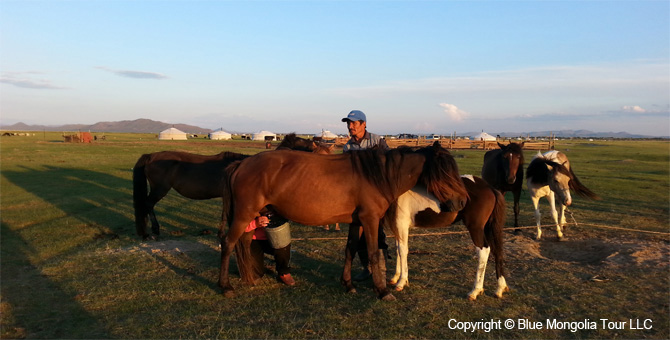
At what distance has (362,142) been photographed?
5992mm

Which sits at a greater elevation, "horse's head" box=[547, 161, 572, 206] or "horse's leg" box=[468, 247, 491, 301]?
"horse's head" box=[547, 161, 572, 206]

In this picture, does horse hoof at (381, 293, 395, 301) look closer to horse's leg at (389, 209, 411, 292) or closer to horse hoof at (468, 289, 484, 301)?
horse's leg at (389, 209, 411, 292)

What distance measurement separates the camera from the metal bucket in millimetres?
5488

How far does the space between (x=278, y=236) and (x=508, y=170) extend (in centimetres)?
556

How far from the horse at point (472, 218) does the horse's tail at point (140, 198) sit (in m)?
5.66

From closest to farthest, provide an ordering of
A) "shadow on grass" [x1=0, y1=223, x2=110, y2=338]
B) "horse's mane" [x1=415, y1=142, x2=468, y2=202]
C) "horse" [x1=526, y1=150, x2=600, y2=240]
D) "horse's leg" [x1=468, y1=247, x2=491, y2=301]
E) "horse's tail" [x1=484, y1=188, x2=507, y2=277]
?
"shadow on grass" [x1=0, y1=223, x2=110, y2=338]
"horse's mane" [x1=415, y1=142, x2=468, y2=202]
"horse's leg" [x1=468, y1=247, x2=491, y2=301]
"horse's tail" [x1=484, y1=188, x2=507, y2=277]
"horse" [x1=526, y1=150, x2=600, y2=240]

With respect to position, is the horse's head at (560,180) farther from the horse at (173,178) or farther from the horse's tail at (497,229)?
the horse at (173,178)

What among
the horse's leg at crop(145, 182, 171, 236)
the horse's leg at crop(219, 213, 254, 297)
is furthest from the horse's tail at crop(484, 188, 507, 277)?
the horse's leg at crop(145, 182, 171, 236)

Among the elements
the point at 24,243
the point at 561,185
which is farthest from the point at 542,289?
the point at 24,243

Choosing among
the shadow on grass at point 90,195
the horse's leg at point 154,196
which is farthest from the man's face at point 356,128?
the shadow on grass at point 90,195

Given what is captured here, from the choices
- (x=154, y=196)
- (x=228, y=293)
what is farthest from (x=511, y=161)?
(x=154, y=196)

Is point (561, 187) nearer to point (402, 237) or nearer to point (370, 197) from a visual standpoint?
point (402, 237)

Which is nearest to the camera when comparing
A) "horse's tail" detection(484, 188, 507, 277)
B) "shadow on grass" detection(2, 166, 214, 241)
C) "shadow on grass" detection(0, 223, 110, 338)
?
"shadow on grass" detection(0, 223, 110, 338)

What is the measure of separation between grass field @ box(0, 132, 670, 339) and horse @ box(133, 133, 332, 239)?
833 mm
